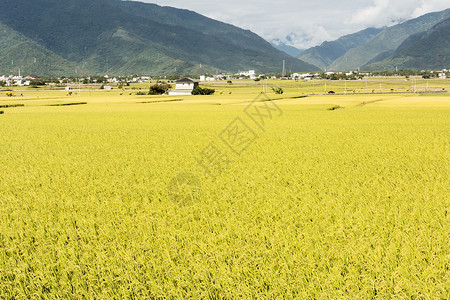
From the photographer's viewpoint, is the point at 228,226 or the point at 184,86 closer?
the point at 228,226

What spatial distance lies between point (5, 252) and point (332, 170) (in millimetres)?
8457

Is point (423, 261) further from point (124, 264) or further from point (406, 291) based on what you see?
point (124, 264)

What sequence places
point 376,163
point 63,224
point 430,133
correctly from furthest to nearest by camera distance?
1. point 430,133
2. point 376,163
3. point 63,224

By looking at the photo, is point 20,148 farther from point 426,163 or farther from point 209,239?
point 426,163

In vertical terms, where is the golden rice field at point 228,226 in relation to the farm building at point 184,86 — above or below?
below

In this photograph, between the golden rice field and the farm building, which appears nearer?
the golden rice field

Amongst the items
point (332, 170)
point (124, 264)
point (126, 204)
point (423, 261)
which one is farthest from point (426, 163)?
point (124, 264)

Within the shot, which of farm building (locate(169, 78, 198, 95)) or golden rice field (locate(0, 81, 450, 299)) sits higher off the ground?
farm building (locate(169, 78, 198, 95))

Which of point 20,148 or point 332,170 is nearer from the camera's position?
point 332,170

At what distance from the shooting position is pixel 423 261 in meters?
4.48

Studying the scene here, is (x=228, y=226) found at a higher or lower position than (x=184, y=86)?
lower

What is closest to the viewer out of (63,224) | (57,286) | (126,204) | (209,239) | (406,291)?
(406,291)

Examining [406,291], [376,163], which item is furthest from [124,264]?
[376,163]

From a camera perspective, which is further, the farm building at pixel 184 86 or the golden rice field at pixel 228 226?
the farm building at pixel 184 86
